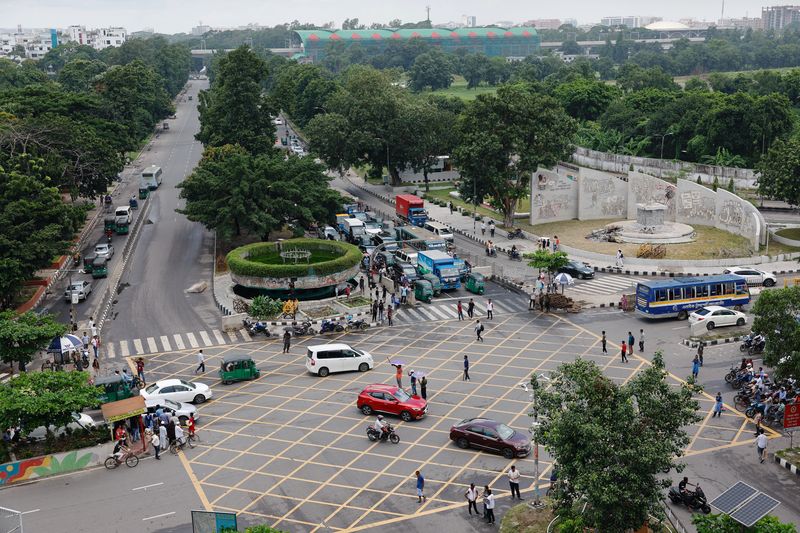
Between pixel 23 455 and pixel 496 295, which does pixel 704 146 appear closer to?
pixel 496 295

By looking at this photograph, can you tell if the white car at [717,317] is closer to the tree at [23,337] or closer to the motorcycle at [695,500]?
the motorcycle at [695,500]

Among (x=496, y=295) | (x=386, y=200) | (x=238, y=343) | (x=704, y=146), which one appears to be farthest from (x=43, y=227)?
(x=704, y=146)

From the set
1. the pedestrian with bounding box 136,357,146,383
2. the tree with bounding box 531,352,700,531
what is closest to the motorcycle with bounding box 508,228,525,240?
the pedestrian with bounding box 136,357,146,383

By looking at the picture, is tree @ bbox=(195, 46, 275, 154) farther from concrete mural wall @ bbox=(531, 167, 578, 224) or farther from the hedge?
the hedge

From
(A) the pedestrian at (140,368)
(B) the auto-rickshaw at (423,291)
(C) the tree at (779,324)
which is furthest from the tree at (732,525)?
(B) the auto-rickshaw at (423,291)

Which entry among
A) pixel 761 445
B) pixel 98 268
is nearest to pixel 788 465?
pixel 761 445

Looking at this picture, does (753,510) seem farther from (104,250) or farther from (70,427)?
(104,250)

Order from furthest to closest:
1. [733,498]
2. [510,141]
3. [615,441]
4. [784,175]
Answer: [510,141]
[784,175]
[733,498]
[615,441]
